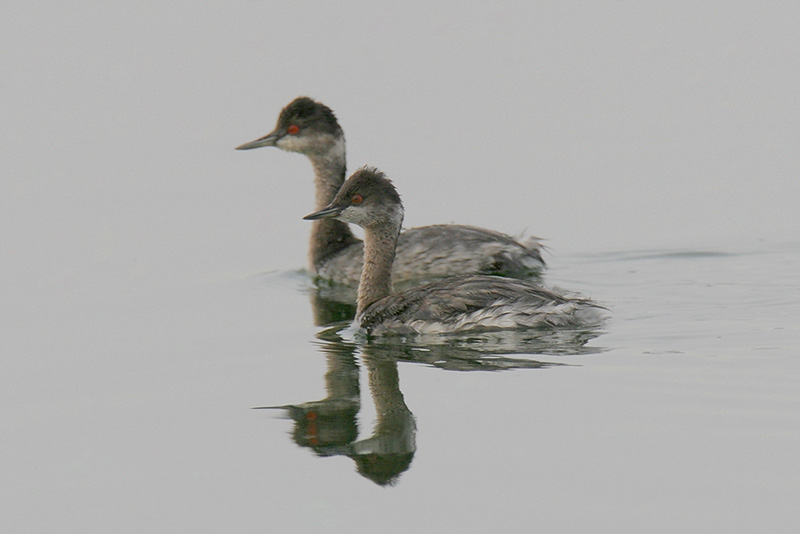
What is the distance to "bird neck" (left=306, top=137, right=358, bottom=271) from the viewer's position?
1162 centimetres

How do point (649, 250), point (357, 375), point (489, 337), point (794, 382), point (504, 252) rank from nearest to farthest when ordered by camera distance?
point (794, 382) < point (357, 375) < point (489, 337) < point (504, 252) < point (649, 250)

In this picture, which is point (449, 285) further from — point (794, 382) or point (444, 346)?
point (794, 382)

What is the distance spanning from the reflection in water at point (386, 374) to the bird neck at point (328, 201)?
2.07m

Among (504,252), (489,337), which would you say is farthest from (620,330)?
(504,252)

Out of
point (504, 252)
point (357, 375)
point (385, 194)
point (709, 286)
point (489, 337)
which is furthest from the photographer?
point (504, 252)

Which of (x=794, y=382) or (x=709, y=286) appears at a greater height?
(x=709, y=286)

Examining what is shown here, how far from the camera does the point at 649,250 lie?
11641mm

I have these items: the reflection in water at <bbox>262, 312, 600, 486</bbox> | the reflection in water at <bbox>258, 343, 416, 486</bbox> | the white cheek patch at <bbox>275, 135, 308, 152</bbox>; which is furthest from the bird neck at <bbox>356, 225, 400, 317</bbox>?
the white cheek patch at <bbox>275, 135, 308, 152</bbox>

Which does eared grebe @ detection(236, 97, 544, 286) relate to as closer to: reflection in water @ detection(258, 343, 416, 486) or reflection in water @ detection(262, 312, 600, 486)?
reflection in water @ detection(262, 312, 600, 486)

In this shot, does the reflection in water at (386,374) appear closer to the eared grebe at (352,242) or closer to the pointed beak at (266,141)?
the eared grebe at (352,242)

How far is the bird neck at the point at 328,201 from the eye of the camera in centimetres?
1162

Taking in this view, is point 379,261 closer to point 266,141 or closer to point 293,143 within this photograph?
point 293,143

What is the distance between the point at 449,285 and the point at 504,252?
198cm

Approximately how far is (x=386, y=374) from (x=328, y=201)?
169 inches
